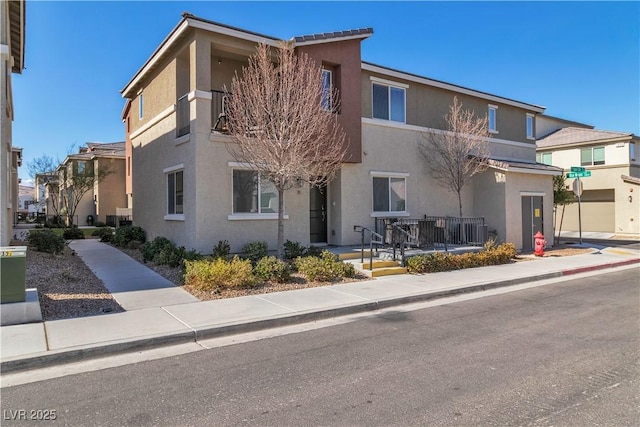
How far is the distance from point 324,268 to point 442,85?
1120 centimetres

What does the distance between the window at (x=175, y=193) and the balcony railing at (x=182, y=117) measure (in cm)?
128

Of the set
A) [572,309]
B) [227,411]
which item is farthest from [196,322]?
[572,309]

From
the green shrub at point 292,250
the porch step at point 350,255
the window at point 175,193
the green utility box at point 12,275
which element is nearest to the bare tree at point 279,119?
the green shrub at point 292,250

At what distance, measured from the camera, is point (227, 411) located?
4.10 m

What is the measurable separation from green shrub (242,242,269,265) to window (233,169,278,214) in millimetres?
1263

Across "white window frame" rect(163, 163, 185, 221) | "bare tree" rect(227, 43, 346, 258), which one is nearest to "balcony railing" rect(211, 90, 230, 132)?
"bare tree" rect(227, 43, 346, 258)

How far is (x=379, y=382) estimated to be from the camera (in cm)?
479

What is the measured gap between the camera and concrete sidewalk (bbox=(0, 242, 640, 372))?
571 centimetres

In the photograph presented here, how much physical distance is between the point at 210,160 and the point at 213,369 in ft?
25.5

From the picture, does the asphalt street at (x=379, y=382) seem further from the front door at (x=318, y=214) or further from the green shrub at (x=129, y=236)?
the green shrub at (x=129, y=236)

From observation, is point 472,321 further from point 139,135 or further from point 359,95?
point 139,135

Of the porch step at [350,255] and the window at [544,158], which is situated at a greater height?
the window at [544,158]

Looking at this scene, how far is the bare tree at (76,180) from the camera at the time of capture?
2833 centimetres

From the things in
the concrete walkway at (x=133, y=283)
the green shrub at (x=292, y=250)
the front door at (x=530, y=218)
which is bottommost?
the concrete walkway at (x=133, y=283)
